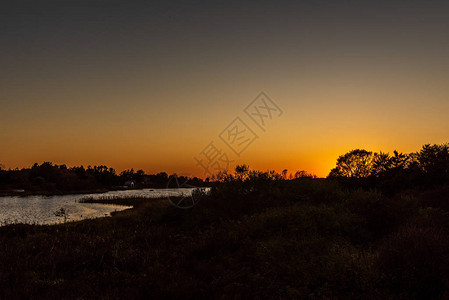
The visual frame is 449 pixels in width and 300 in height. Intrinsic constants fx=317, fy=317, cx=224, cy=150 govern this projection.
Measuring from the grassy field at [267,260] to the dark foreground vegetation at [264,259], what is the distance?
0.03 meters

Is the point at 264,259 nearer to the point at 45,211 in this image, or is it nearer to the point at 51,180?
the point at 45,211

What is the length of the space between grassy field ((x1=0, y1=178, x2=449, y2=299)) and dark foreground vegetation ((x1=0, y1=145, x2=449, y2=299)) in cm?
3

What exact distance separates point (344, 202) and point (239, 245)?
9.47m

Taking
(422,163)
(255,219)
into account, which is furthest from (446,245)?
(422,163)

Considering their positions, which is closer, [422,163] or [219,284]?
[219,284]

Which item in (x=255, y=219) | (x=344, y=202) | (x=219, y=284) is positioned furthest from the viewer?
(x=344, y=202)

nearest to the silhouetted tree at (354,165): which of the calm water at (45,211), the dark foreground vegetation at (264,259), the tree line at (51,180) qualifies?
the dark foreground vegetation at (264,259)

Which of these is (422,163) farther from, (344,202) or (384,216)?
(384,216)

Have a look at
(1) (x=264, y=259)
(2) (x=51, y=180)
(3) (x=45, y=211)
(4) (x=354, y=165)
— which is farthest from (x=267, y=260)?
(2) (x=51, y=180)

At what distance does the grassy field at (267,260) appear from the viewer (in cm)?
834

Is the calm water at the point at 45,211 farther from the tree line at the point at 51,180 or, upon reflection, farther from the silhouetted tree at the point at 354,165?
the tree line at the point at 51,180

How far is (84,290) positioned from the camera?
8734mm

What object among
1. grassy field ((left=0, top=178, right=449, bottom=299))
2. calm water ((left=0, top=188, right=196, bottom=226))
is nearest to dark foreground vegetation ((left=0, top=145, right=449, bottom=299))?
grassy field ((left=0, top=178, right=449, bottom=299))

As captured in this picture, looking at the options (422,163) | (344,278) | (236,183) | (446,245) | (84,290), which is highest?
(422,163)
